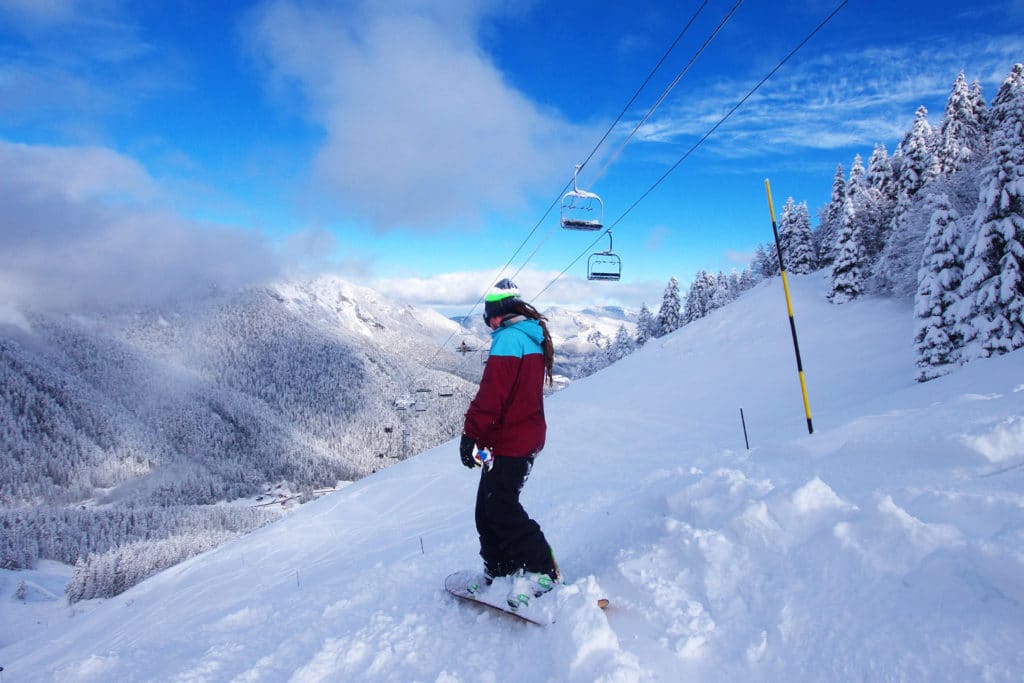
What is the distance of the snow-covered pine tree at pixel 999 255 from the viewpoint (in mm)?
17281

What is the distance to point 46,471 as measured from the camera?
127 m

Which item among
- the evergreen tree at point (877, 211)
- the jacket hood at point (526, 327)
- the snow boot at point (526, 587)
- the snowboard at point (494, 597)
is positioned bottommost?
the snowboard at point (494, 597)

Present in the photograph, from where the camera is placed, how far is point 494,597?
12.1 ft

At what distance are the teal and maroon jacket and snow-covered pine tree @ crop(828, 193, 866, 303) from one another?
40075mm

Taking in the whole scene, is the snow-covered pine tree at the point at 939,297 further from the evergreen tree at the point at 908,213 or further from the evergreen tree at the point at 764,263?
the evergreen tree at the point at 764,263

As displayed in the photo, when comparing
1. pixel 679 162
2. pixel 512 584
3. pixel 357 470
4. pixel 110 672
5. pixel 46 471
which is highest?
pixel 679 162

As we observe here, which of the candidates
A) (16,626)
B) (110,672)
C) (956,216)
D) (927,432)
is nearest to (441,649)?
(110,672)

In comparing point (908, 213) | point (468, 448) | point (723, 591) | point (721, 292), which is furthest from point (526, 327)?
point (721, 292)

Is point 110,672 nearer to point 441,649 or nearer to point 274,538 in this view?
point 441,649

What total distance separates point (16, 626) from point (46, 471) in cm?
10251

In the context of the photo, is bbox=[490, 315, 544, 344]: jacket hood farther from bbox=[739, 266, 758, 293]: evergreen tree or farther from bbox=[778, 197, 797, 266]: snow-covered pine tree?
bbox=[739, 266, 758, 293]: evergreen tree

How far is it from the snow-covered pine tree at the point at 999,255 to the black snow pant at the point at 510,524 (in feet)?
71.7

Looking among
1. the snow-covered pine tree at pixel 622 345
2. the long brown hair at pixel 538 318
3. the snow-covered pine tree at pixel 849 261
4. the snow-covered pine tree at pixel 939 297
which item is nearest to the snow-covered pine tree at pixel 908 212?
the snow-covered pine tree at pixel 849 261

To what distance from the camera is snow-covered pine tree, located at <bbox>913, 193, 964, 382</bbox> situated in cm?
1962
